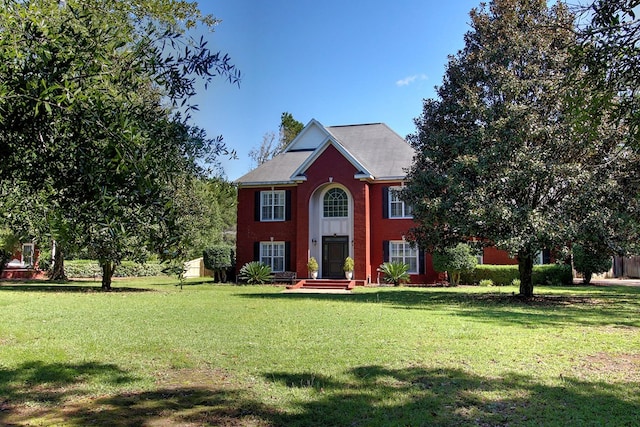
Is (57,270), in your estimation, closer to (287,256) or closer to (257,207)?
(257,207)

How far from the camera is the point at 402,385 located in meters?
5.87

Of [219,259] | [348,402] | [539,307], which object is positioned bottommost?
[348,402]

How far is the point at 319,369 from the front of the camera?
6.62 m

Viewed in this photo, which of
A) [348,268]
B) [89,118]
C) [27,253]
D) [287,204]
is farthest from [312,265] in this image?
[89,118]

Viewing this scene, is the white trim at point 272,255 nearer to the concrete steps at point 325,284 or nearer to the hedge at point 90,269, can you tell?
the concrete steps at point 325,284

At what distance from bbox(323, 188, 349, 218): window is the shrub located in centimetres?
591

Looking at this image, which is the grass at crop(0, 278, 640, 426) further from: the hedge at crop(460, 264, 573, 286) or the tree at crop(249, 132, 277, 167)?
the tree at crop(249, 132, 277, 167)

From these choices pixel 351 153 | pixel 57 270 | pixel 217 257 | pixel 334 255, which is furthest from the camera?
pixel 57 270

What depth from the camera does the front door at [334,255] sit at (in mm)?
26438

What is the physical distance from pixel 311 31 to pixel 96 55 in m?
12.9

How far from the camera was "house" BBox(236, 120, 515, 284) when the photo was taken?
25672 mm

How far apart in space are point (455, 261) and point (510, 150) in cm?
975

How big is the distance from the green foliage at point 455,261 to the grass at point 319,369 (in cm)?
1136

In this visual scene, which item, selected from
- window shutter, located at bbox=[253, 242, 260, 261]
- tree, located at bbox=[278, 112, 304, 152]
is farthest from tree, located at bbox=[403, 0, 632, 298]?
tree, located at bbox=[278, 112, 304, 152]
